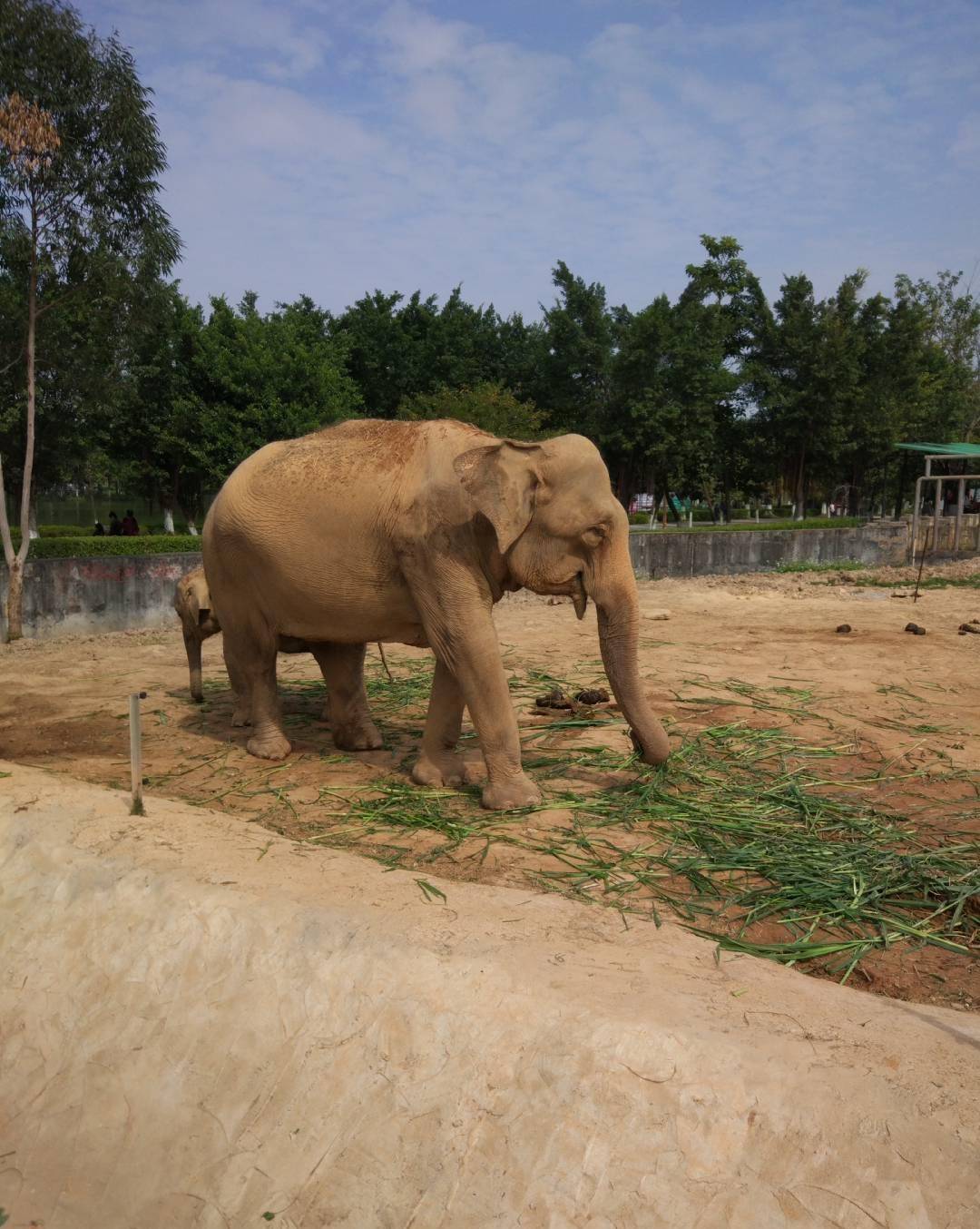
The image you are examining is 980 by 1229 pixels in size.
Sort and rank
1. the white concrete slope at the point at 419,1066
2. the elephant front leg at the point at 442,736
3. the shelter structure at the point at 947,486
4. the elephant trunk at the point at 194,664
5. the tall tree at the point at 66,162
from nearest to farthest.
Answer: the white concrete slope at the point at 419,1066 → the elephant front leg at the point at 442,736 → the elephant trunk at the point at 194,664 → the tall tree at the point at 66,162 → the shelter structure at the point at 947,486

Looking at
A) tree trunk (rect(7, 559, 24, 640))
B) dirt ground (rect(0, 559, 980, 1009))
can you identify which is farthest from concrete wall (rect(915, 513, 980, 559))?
tree trunk (rect(7, 559, 24, 640))

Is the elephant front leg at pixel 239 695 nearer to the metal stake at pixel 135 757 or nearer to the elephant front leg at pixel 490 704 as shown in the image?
the metal stake at pixel 135 757

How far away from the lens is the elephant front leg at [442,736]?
6078mm

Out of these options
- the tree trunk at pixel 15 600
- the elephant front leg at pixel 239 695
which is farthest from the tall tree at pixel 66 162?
the elephant front leg at pixel 239 695

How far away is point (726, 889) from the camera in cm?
457

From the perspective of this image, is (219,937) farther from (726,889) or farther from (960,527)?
(960,527)

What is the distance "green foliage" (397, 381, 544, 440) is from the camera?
2431 cm

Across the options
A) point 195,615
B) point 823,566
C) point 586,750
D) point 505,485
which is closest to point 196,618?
point 195,615

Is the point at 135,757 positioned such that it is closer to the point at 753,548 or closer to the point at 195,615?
the point at 195,615

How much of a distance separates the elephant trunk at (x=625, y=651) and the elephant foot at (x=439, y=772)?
116cm

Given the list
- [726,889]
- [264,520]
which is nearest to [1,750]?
[264,520]

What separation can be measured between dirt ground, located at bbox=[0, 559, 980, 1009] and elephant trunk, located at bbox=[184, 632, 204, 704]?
7.4 inches

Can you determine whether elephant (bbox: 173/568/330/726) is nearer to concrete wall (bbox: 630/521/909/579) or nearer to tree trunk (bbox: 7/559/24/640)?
tree trunk (bbox: 7/559/24/640)

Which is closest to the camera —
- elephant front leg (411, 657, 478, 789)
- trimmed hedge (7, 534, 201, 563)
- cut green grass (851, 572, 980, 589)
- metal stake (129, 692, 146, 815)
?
metal stake (129, 692, 146, 815)
